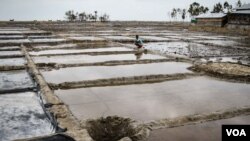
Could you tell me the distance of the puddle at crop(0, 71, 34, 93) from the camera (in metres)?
6.37

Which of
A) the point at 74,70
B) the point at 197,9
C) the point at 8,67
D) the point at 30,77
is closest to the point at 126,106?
the point at 30,77

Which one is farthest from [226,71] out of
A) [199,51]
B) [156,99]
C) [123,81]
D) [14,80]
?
[14,80]

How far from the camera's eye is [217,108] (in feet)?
17.7

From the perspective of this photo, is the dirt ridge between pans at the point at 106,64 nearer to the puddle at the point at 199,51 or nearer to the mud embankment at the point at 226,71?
the mud embankment at the point at 226,71

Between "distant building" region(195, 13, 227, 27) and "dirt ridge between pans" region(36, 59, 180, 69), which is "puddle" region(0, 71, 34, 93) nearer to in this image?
"dirt ridge between pans" region(36, 59, 180, 69)

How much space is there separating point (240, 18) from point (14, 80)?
2915 cm

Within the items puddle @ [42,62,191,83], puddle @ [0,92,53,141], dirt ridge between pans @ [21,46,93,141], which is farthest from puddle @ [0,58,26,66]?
puddle @ [0,92,53,141]

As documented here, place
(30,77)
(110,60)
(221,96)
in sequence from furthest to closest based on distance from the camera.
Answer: (110,60) → (30,77) → (221,96)

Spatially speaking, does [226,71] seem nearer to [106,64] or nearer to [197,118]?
[106,64]

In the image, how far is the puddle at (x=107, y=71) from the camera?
25.4ft

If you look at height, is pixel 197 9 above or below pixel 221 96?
above

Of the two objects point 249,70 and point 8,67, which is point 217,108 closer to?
point 249,70

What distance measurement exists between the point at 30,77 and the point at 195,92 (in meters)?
4.22

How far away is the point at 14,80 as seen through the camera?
7.07 metres
